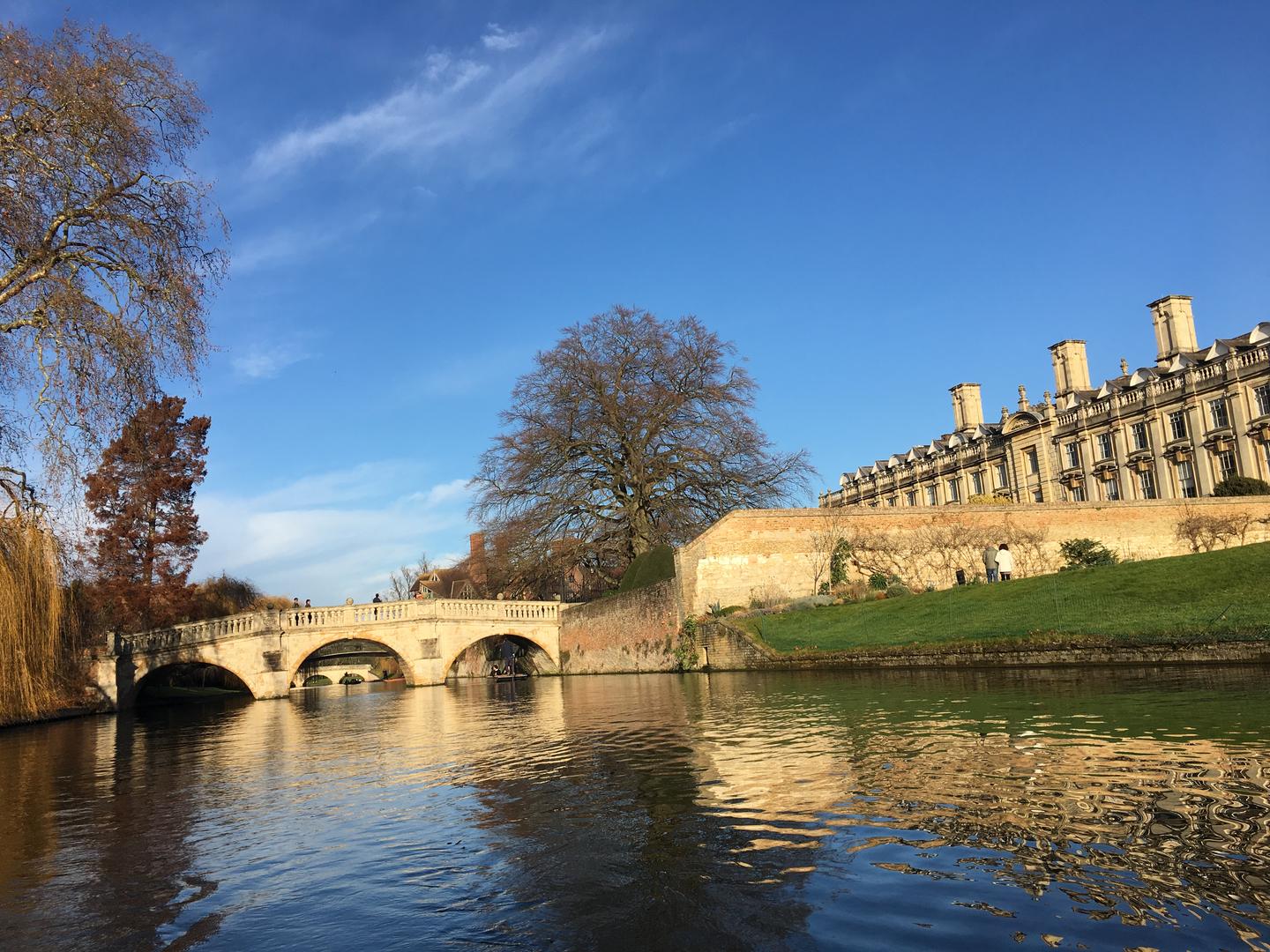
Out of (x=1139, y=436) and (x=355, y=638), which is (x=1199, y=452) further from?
Answer: (x=355, y=638)

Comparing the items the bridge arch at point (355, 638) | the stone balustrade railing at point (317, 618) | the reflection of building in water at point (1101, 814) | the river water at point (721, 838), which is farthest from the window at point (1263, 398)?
the reflection of building in water at point (1101, 814)

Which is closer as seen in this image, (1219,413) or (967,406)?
(1219,413)

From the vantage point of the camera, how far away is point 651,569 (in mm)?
32406

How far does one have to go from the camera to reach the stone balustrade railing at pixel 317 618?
34656 mm

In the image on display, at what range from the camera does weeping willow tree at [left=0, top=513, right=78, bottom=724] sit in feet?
68.7

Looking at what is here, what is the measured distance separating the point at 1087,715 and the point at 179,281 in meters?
12.1

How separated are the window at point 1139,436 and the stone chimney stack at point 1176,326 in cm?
384

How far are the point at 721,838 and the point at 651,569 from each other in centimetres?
2687

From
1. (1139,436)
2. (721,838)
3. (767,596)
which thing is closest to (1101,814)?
(721,838)

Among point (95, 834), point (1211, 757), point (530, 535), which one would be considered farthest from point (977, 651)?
point (530, 535)

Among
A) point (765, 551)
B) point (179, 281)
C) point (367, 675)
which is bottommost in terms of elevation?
point (367, 675)

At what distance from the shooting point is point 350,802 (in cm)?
819

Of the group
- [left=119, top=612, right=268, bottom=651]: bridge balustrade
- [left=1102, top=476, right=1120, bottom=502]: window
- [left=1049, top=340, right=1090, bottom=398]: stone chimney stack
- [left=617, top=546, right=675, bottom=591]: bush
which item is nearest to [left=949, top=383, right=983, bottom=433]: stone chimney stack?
[left=1049, top=340, right=1090, bottom=398]: stone chimney stack

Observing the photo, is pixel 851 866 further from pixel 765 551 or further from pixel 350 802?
pixel 765 551
